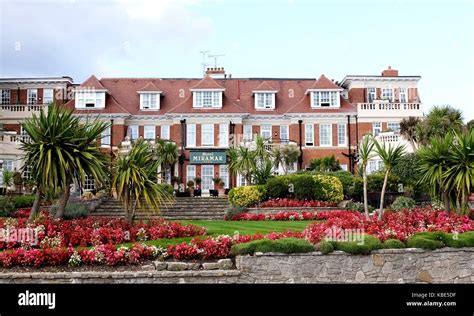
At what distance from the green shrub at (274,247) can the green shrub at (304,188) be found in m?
14.0

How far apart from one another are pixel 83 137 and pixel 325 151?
2507cm

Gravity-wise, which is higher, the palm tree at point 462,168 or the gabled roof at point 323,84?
the gabled roof at point 323,84

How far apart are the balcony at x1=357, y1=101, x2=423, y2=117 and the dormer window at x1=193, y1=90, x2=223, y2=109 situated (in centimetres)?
1079

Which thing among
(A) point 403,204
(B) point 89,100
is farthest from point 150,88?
(A) point 403,204

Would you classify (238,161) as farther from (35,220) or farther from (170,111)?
(35,220)

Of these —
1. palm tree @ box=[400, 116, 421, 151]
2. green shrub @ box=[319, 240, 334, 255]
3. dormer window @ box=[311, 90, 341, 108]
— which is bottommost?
green shrub @ box=[319, 240, 334, 255]

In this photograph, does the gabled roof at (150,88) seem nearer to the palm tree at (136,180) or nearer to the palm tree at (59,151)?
the palm tree at (59,151)

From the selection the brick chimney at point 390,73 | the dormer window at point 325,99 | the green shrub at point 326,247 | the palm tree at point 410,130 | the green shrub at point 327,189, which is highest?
the brick chimney at point 390,73

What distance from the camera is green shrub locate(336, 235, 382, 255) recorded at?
13236 mm

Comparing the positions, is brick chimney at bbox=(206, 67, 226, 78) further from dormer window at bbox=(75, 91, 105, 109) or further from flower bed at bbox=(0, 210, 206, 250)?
flower bed at bbox=(0, 210, 206, 250)

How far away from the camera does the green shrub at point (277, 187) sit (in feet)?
90.9

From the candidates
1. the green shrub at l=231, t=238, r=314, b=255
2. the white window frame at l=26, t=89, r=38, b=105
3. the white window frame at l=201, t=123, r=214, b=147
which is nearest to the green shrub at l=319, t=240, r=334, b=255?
the green shrub at l=231, t=238, r=314, b=255

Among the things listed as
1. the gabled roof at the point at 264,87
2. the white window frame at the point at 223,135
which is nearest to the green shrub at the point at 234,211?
the white window frame at the point at 223,135
